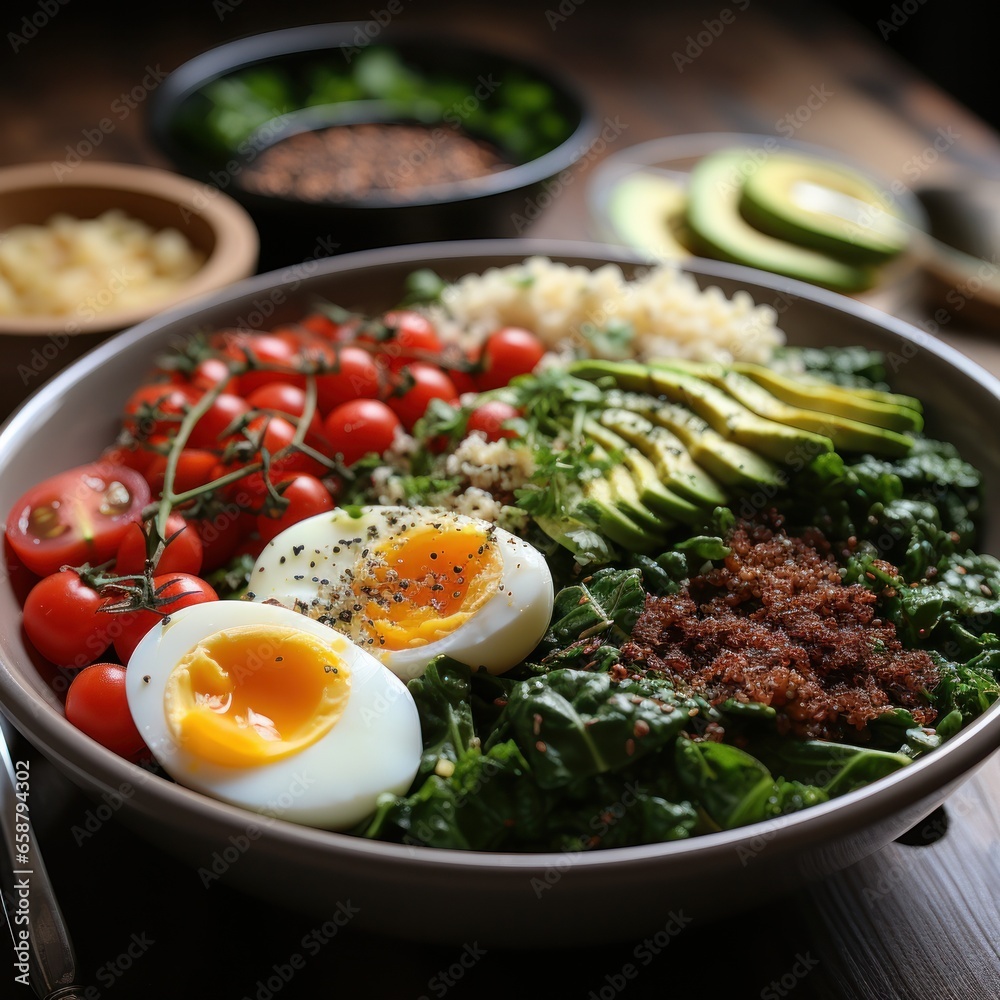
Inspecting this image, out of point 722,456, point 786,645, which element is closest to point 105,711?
point 786,645

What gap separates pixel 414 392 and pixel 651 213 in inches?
63.3

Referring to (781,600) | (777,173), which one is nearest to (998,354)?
(777,173)

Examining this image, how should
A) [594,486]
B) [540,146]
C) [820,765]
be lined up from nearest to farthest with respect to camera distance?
[820,765], [594,486], [540,146]

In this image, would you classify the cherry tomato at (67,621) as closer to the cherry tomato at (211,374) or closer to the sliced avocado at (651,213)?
the cherry tomato at (211,374)

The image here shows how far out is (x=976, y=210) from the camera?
353cm

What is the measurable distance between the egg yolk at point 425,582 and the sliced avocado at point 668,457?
1.39 ft

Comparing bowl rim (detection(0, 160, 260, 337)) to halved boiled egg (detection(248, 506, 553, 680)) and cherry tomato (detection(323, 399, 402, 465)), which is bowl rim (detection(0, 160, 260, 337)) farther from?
halved boiled egg (detection(248, 506, 553, 680))

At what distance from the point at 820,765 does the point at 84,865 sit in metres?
1.23

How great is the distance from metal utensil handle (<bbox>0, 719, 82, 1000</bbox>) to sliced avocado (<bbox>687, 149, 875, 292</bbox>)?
8.84 feet

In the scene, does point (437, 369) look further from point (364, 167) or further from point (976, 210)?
point (976, 210)

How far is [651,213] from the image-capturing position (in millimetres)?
3650

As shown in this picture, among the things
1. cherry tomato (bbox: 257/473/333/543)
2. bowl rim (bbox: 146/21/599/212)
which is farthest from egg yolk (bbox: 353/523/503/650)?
bowl rim (bbox: 146/21/599/212)

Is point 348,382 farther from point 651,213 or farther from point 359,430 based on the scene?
point 651,213

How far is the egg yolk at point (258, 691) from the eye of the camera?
5.12ft
